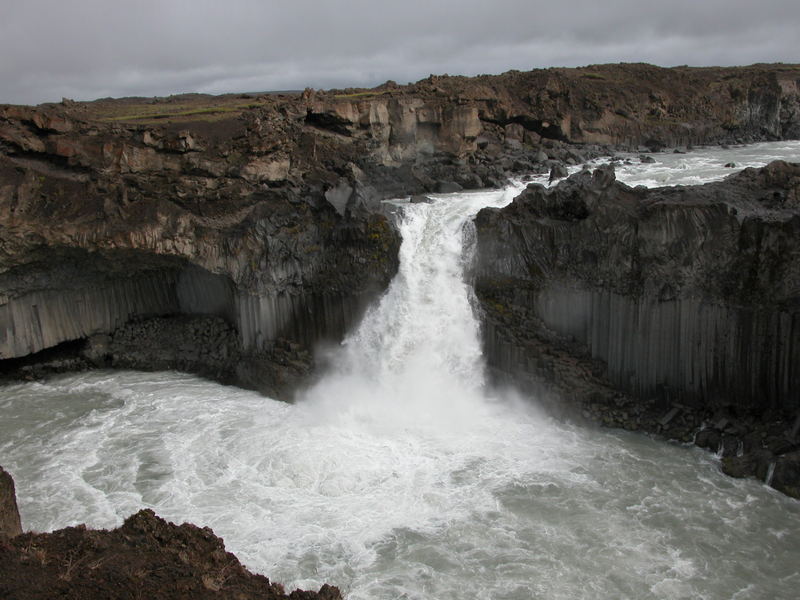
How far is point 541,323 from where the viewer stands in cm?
2273

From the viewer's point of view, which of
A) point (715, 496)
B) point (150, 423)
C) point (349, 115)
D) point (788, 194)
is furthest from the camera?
point (349, 115)

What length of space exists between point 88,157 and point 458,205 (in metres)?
14.1

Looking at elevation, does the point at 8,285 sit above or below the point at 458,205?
below

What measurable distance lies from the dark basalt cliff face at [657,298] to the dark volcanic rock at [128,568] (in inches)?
546

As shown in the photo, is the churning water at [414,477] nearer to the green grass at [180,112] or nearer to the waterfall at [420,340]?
the waterfall at [420,340]

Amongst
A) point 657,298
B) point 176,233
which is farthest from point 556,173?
point 176,233

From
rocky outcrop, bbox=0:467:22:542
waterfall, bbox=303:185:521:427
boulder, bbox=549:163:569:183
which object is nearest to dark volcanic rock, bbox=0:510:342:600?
rocky outcrop, bbox=0:467:22:542

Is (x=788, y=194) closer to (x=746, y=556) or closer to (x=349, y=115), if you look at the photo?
(x=746, y=556)

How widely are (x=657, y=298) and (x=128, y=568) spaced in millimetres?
16343

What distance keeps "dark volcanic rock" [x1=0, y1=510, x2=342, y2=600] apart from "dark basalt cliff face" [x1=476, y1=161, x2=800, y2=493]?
1387cm

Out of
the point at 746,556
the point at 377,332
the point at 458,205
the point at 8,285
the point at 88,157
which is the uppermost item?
the point at 88,157

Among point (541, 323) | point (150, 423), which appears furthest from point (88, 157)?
point (541, 323)

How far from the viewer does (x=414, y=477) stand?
60.1ft

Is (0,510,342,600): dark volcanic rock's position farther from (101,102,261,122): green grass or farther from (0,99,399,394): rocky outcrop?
(101,102,261,122): green grass
